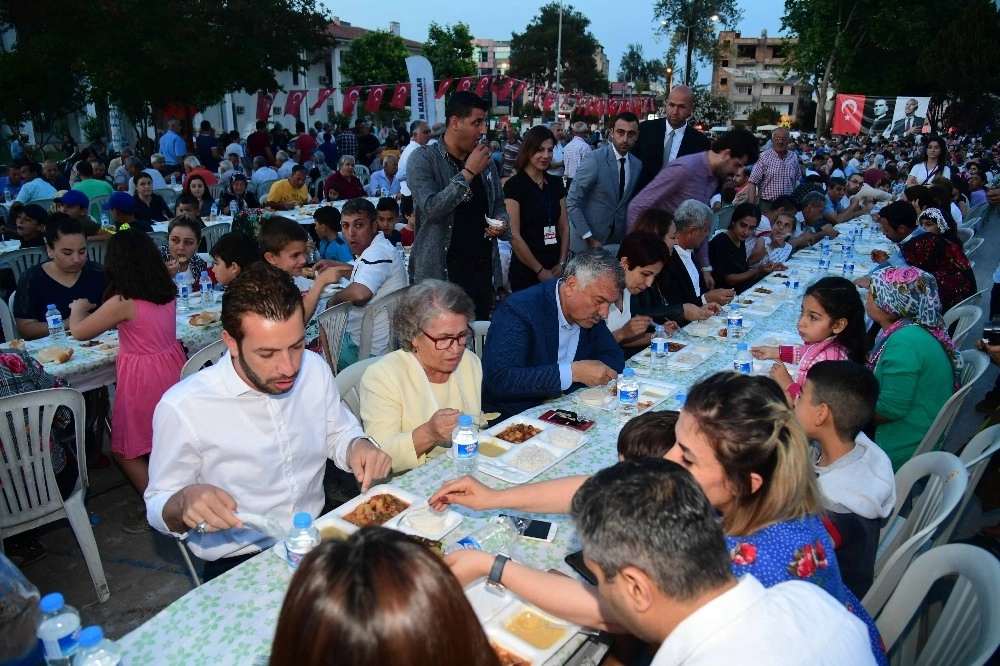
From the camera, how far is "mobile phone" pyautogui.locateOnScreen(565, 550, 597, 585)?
6.58 feet

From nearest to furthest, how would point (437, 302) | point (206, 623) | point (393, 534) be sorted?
point (393, 534) < point (206, 623) < point (437, 302)

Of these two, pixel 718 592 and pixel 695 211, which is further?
pixel 695 211

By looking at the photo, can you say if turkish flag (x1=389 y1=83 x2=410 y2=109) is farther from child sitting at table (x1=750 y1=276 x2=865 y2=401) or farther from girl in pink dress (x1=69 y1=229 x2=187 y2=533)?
child sitting at table (x1=750 y1=276 x2=865 y2=401)

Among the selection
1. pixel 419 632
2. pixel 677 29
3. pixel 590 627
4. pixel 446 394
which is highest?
pixel 677 29

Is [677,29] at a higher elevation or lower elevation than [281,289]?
higher

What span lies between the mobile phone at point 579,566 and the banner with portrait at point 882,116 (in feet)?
106

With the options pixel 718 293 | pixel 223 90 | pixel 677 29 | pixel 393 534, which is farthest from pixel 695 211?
pixel 677 29

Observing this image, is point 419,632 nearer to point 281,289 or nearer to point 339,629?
point 339,629

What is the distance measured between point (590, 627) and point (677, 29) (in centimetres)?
5373

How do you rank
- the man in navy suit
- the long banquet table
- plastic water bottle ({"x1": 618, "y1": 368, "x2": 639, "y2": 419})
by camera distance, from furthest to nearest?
the man in navy suit
plastic water bottle ({"x1": 618, "y1": 368, "x2": 639, "y2": 419})
the long banquet table

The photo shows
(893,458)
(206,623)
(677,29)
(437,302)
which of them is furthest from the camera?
(677,29)

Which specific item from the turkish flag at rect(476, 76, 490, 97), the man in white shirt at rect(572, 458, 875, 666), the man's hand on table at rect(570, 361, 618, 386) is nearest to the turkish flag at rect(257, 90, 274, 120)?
the turkish flag at rect(476, 76, 490, 97)

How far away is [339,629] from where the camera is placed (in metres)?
1.00

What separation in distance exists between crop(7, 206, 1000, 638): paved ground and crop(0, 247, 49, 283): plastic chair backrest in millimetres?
3516
